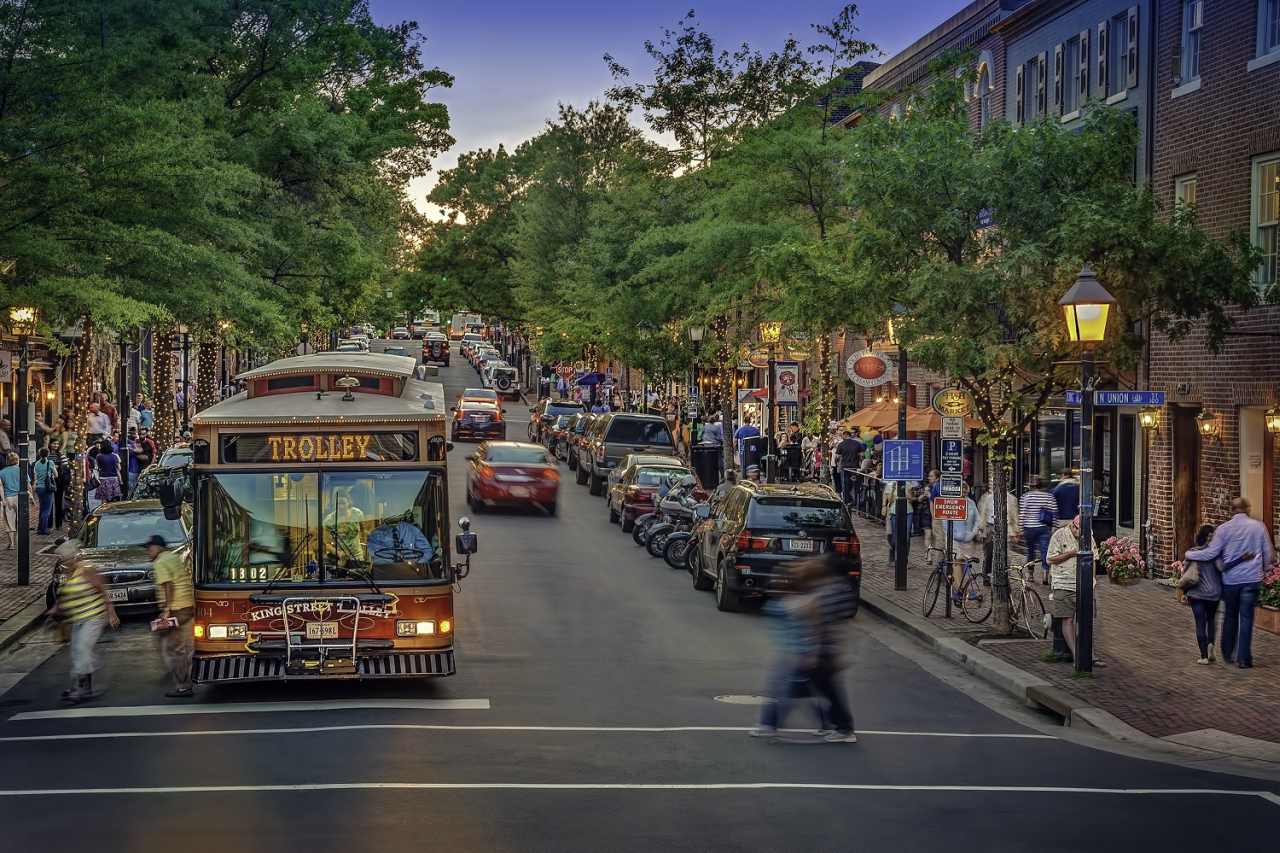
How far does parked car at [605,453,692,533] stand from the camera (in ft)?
114

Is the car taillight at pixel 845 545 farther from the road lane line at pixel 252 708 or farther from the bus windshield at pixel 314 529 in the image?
the bus windshield at pixel 314 529

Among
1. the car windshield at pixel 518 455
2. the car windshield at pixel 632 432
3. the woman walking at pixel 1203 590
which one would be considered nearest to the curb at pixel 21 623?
the woman walking at pixel 1203 590

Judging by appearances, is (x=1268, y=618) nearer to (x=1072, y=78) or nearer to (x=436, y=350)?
(x=1072, y=78)

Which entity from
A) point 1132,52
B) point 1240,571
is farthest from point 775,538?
point 1132,52

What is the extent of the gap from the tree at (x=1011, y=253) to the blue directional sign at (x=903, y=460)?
4347 millimetres

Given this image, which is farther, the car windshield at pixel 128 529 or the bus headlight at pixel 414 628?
the car windshield at pixel 128 529

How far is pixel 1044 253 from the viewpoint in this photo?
20.2 meters

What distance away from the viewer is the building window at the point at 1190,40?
26.9 metres

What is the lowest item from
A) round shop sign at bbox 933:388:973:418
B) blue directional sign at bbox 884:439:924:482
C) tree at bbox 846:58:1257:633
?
blue directional sign at bbox 884:439:924:482

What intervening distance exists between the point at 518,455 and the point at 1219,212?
17.9 meters

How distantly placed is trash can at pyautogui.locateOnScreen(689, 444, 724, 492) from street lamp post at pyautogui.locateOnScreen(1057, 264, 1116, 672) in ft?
101

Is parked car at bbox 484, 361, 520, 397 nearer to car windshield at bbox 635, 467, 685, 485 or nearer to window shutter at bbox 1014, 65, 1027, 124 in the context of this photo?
car windshield at bbox 635, 467, 685, 485

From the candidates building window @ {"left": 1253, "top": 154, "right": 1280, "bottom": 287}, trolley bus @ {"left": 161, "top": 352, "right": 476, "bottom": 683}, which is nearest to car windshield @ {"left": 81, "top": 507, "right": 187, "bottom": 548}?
trolley bus @ {"left": 161, "top": 352, "right": 476, "bottom": 683}

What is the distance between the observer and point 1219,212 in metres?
25.5
